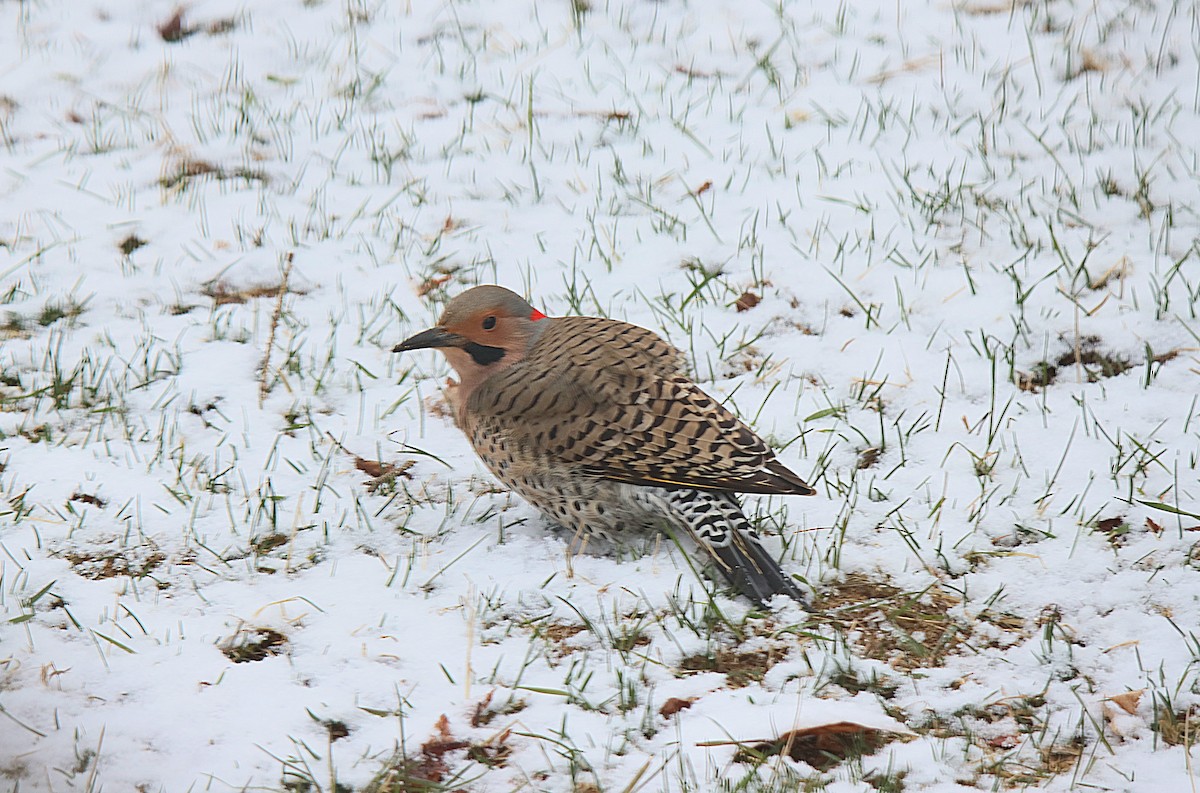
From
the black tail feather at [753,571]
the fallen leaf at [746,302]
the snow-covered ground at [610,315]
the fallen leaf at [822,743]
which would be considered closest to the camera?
the fallen leaf at [822,743]

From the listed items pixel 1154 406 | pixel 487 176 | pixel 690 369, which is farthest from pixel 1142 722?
pixel 487 176

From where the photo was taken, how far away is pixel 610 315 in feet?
16.5

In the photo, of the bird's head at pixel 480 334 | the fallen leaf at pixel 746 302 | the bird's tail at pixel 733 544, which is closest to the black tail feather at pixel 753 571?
the bird's tail at pixel 733 544

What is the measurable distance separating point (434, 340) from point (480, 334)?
0.49ft

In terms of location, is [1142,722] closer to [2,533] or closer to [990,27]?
[2,533]

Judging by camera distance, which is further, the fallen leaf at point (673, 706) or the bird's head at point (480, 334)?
the bird's head at point (480, 334)

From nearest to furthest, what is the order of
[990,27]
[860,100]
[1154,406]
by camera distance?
1. [1154,406]
2. [860,100]
3. [990,27]

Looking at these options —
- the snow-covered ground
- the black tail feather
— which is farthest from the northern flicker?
the snow-covered ground

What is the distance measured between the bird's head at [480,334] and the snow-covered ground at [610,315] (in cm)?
44

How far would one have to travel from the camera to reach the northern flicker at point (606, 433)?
3.42m

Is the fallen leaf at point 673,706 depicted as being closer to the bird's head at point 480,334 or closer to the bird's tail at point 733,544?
the bird's tail at point 733,544

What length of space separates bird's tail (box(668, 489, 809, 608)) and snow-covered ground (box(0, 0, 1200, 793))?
0.28 feet

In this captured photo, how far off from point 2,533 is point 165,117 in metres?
3.71

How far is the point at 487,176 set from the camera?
608 cm
